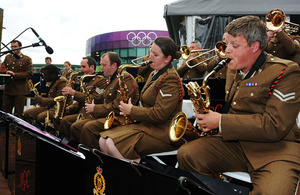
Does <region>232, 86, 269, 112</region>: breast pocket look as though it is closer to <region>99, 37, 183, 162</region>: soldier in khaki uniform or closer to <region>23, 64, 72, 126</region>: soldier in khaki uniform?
<region>99, 37, 183, 162</region>: soldier in khaki uniform

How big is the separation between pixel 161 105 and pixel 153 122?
17cm

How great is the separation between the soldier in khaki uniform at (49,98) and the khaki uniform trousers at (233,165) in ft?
12.9

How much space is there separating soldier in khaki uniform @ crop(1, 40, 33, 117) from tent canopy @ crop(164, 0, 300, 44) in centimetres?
360

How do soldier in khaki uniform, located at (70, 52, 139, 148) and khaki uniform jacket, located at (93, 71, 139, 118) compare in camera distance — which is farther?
khaki uniform jacket, located at (93, 71, 139, 118)

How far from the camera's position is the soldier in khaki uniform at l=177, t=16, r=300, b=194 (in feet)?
4.50

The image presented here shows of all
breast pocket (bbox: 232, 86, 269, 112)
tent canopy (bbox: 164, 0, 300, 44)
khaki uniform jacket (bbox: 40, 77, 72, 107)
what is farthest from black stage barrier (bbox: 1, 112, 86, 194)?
tent canopy (bbox: 164, 0, 300, 44)

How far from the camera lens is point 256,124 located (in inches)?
56.0

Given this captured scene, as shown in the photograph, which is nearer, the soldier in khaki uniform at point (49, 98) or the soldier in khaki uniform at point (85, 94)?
the soldier in khaki uniform at point (85, 94)

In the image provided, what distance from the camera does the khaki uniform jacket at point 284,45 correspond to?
370 cm

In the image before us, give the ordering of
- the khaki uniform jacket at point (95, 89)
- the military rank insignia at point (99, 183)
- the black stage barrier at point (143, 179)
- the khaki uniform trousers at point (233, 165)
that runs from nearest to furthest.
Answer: the black stage barrier at point (143, 179) → the khaki uniform trousers at point (233, 165) → the military rank insignia at point (99, 183) → the khaki uniform jacket at point (95, 89)

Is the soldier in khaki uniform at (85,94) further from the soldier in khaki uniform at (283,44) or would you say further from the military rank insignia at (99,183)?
the soldier in khaki uniform at (283,44)

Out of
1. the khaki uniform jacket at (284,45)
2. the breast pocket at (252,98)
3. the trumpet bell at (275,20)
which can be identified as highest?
the trumpet bell at (275,20)

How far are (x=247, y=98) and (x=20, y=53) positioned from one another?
238 inches

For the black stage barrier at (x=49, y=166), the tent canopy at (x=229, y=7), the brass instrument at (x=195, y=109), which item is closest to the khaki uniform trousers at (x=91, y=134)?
the black stage barrier at (x=49, y=166)
